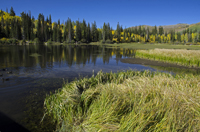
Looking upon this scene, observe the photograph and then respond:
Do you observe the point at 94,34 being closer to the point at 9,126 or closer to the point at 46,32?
the point at 46,32

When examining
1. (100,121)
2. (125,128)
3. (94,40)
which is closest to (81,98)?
(100,121)

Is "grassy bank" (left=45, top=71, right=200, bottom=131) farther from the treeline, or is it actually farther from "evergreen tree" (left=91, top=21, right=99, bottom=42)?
"evergreen tree" (left=91, top=21, right=99, bottom=42)

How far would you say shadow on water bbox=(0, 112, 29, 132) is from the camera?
541 cm

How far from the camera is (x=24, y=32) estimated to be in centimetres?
11150

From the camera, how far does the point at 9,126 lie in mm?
5582

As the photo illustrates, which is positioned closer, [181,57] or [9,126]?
[9,126]

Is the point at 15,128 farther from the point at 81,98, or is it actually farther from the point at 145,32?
the point at 145,32

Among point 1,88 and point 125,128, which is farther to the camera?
point 1,88

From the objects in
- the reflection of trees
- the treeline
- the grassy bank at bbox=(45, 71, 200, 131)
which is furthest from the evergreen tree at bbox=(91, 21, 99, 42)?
the grassy bank at bbox=(45, 71, 200, 131)

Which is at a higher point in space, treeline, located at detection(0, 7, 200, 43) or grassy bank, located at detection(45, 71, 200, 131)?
treeline, located at detection(0, 7, 200, 43)

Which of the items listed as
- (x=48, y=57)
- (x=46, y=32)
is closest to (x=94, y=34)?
(x=46, y=32)

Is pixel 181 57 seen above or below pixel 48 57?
below

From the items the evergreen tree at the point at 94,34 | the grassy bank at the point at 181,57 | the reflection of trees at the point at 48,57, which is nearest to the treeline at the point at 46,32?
the evergreen tree at the point at 94,34

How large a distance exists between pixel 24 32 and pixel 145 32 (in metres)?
135
